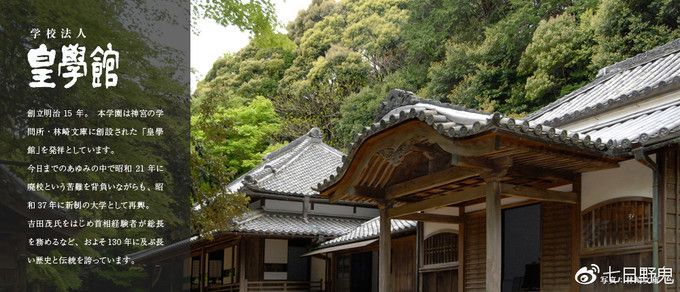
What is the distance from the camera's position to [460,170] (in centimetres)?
956

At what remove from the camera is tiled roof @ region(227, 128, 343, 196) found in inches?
864

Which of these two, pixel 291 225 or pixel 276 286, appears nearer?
pixel 276 286

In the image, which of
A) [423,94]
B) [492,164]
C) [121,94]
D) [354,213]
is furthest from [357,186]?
[423,94]

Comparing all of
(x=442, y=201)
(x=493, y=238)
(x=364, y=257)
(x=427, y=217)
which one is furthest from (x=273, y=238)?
(x=493, y=238)

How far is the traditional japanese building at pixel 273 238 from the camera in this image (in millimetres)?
20219

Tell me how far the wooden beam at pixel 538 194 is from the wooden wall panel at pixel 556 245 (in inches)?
9.0

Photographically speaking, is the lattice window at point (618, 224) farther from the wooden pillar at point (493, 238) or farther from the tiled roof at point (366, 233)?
the tiled roof at point (366, 233)

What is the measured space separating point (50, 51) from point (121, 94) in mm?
937

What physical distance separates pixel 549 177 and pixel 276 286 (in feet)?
39.7

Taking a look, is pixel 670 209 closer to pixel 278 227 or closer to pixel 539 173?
pixel 539 173

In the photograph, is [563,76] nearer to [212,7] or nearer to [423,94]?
[423,94]

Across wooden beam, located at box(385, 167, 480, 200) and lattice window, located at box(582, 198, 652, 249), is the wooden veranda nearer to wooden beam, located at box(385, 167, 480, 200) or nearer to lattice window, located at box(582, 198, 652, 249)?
wooden beam, located at box(385, 167, 480, 200)

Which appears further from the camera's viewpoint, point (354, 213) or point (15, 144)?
point (354, 213)

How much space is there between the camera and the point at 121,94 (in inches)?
359
